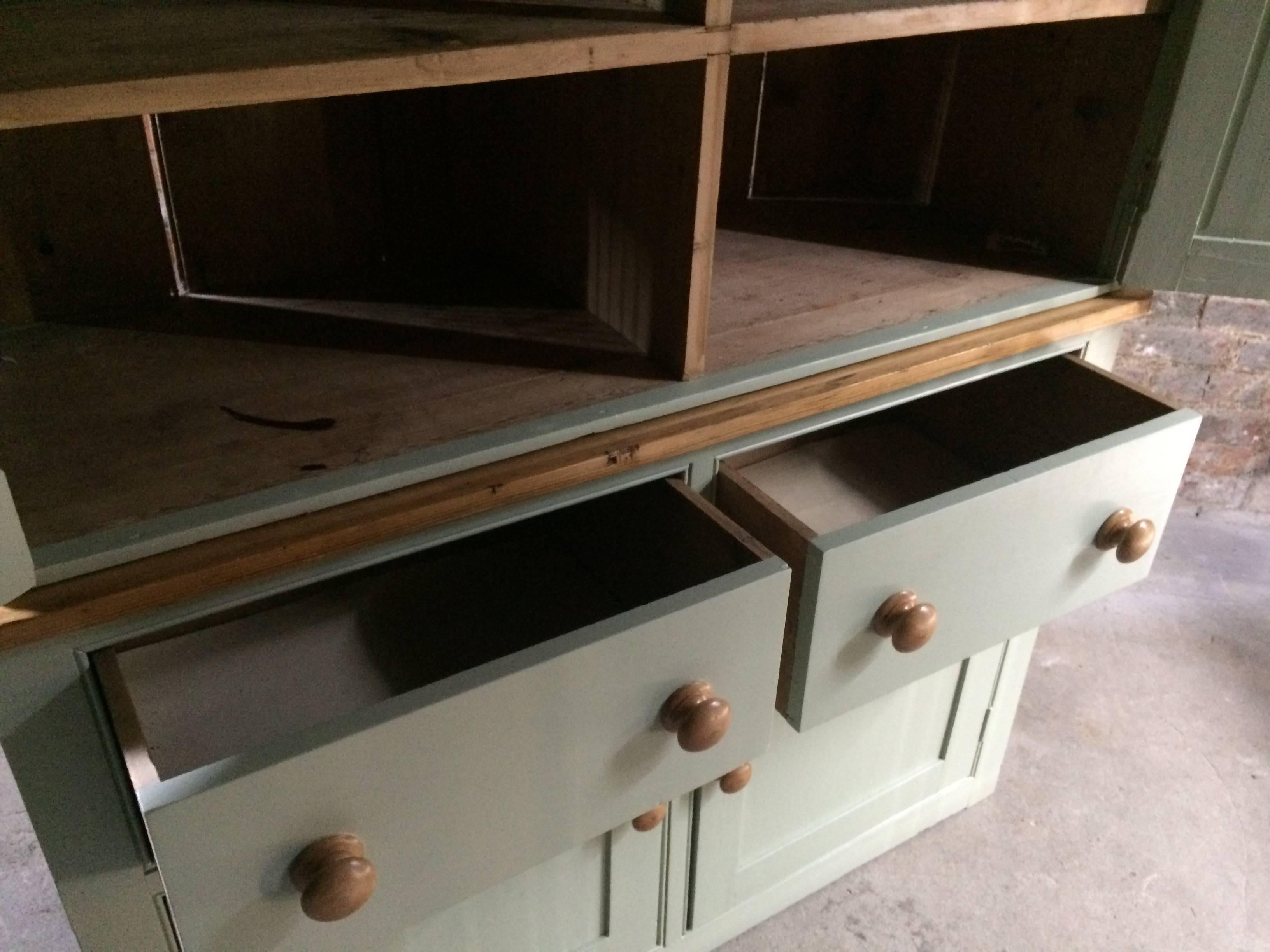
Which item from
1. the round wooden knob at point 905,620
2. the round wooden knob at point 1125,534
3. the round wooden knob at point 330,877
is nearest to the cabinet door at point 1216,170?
the round wooden knob at point 1125,534

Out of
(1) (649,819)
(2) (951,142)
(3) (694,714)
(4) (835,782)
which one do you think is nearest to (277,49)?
(3) (694,714)

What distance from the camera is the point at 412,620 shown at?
102cm

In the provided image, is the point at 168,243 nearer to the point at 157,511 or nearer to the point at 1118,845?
the point at 157,511

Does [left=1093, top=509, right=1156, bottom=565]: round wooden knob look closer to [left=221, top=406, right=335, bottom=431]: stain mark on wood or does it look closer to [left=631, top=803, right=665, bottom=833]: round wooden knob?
[left=631, top=803, right=665, bottom=833]: round wooden knob

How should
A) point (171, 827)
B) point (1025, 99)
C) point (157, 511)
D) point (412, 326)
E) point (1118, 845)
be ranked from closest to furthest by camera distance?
point (171, 827) < point (157, 511) < point (412, 326) < point (1025, 99) < point (1118, 845)

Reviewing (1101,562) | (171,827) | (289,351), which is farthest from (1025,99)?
(171,827)

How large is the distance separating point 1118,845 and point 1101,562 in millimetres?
595

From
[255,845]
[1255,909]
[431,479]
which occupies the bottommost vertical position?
[1255,909]

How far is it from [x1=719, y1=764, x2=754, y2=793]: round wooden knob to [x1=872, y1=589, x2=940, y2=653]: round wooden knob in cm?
25

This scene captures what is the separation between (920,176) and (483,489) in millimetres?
815

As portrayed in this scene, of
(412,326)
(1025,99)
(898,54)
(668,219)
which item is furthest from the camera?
(898,54)

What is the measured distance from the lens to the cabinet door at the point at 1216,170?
0.93 meters

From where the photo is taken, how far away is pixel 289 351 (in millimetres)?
904

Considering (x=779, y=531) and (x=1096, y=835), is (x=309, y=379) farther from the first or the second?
(x=1096, y=835)
